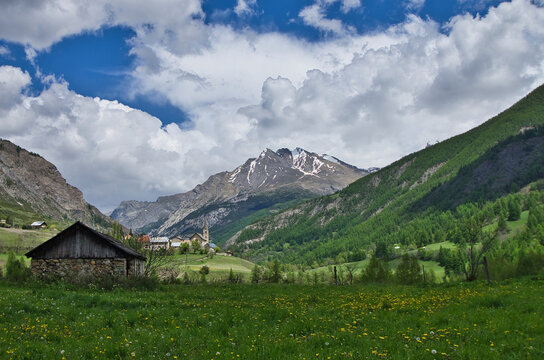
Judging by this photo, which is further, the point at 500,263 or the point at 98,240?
the point at 500,263

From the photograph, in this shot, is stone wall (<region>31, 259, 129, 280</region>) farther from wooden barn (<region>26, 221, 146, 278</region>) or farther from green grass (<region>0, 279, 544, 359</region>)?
green grass (<region>0, 279, 544, 359</region>)

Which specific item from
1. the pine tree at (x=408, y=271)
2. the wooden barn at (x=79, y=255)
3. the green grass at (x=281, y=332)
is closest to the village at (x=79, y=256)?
the wooden barn at (x=79, y=255)

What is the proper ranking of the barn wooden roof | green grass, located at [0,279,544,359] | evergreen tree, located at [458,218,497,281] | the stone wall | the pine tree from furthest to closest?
the pine tree < evergreen tree, located at [458,218,497,281] < the barn wooden roof < the stone wall < green grass, located at [0,279,544,359]

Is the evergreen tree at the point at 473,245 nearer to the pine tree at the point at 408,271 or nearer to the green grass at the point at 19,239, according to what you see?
the pine tree at the point at 408,271

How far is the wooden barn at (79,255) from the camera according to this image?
124 feet

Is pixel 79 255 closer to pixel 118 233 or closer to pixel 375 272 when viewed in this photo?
pixel 118 233

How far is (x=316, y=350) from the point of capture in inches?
426

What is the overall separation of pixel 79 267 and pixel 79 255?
3.75 ft

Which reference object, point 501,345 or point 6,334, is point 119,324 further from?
point 501,345

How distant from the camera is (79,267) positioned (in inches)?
1489

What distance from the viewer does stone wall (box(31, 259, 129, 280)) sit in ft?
123

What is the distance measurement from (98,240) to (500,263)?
5688 cm

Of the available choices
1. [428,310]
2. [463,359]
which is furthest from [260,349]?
[428,310]

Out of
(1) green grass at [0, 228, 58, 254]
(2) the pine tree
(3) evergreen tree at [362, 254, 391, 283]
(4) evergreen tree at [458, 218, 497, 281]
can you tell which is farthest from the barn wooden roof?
(1) green grass at [0, 228, 58, 254]
